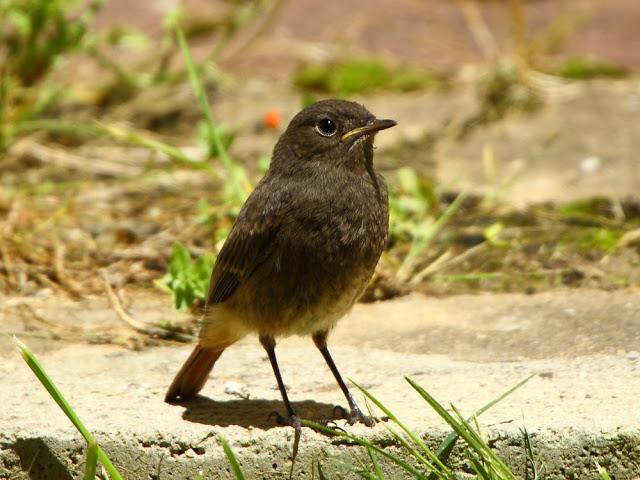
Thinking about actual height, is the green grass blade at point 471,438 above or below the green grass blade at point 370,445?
above

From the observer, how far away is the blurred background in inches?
207

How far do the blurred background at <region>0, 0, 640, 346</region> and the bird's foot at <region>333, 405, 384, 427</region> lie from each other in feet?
3.69

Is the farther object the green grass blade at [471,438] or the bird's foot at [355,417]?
the bird's foot at [355,417]

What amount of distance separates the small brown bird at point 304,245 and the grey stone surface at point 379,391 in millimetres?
174

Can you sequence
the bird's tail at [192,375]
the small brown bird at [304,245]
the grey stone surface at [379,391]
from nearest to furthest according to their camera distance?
the grey stone surface at [379,391], the small brown bird at [304,245], the bird's tail at [192,375]

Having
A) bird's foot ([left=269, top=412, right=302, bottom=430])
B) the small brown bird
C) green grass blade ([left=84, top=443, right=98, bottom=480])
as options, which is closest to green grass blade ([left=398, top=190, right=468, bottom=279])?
the small brown bird

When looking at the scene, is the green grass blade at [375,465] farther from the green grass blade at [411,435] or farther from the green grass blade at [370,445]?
the green grass blade at [411,435]

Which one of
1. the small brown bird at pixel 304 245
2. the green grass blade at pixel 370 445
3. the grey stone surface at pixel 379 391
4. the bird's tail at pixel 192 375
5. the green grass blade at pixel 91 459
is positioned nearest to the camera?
the green grass blade at pixel 91 459

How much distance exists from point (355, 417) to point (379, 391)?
0.71 feet

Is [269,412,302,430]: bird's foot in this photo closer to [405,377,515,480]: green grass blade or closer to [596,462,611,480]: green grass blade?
[405,377,515,480]: green grass blade

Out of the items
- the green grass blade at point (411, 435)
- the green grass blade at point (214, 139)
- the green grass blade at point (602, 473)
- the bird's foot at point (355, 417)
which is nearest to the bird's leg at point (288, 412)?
the bird's foot at point (355, 417)

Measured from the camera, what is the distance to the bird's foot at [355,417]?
149 inches

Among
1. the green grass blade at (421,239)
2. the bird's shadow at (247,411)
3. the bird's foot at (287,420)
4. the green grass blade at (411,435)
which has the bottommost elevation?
the bird's shadow at (247,411)

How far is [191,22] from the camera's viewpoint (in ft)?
27.1
